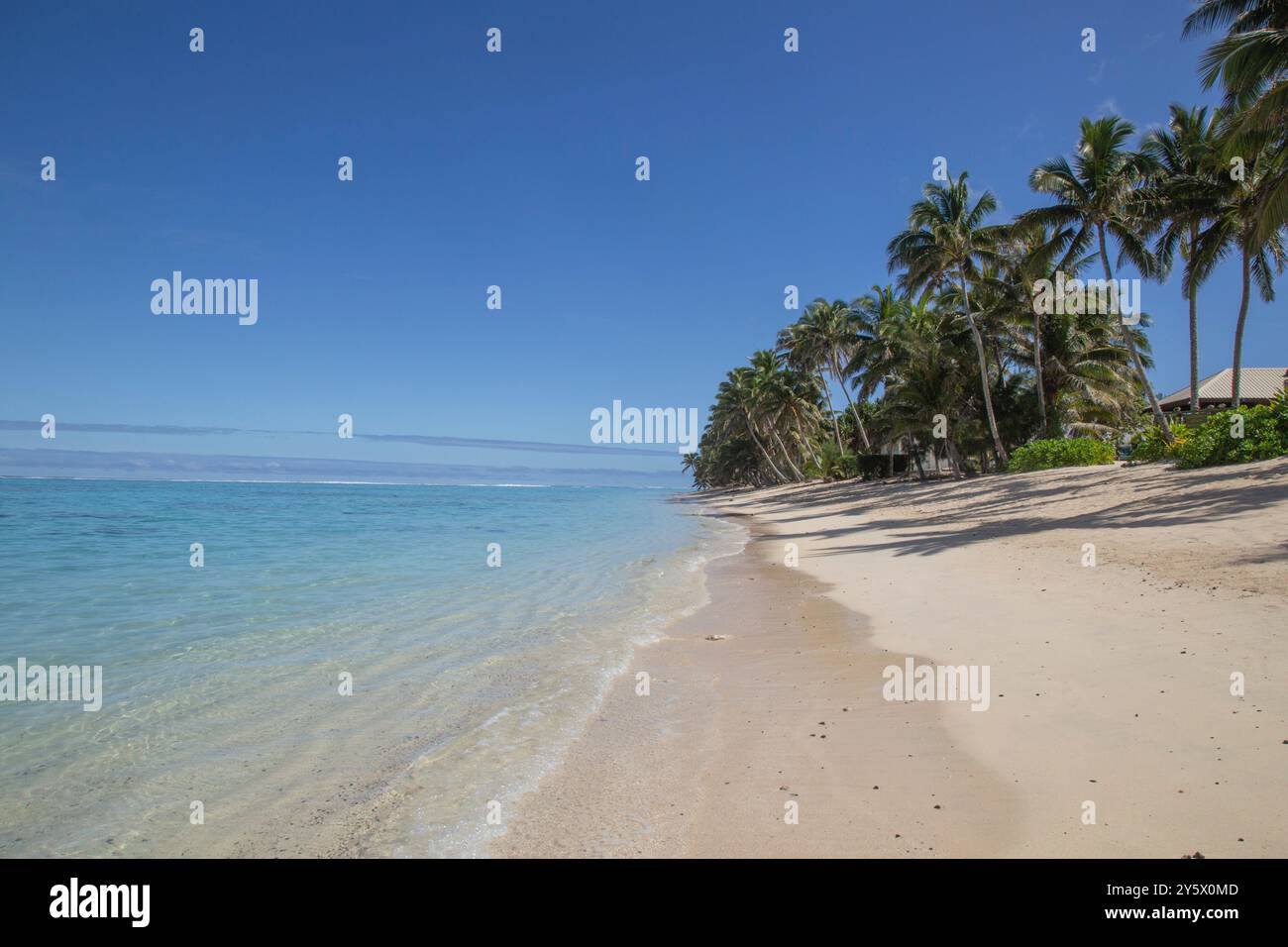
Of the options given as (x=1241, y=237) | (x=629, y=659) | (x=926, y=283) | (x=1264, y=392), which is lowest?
(x=629, y=659)

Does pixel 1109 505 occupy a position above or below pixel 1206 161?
below

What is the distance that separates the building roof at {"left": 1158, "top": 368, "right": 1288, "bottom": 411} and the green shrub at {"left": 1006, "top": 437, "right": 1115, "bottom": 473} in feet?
49.3

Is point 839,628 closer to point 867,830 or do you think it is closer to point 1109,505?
point 867,830

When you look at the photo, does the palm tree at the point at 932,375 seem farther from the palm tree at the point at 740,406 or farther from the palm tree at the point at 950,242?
the palm tree at the point at 740,406

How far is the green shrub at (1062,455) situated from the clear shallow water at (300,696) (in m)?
18.5

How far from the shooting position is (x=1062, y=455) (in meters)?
26.1

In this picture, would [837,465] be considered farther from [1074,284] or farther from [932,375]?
[1074,284]

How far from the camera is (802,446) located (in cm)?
6994

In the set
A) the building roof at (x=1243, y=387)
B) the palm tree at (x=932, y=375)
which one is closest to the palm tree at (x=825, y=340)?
the palm tree at (x=932, y=375)

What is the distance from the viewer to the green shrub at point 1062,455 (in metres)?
25.1

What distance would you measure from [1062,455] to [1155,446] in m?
4.75

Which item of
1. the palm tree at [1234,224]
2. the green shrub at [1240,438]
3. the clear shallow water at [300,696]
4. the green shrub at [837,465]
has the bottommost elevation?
the clear shallow water at [300,696]
